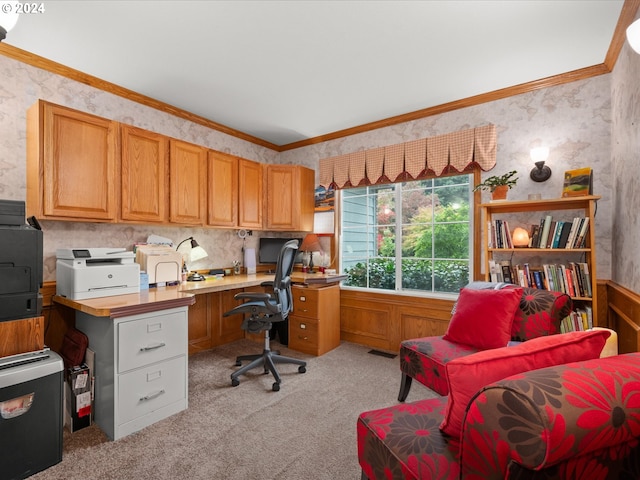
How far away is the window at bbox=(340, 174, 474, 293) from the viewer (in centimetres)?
328

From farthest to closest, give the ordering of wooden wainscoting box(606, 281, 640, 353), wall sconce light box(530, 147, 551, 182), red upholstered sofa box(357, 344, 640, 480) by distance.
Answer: wall sconce light box(530, 147, 551, 182), wooden wainscoting box(606, 281, 640, 353), red upholstered sofa box(357, 344, 640, 480)

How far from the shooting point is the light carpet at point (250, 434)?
1.71 m

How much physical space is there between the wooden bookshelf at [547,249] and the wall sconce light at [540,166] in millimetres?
260

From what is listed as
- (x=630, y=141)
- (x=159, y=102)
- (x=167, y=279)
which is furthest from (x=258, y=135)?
(x=630, y=141)

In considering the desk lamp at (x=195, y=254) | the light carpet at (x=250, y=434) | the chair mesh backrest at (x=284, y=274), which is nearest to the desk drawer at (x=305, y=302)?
the chair mesh backrest at (x=284, y=274)

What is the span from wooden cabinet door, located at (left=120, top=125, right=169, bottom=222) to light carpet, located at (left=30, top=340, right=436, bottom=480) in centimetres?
154

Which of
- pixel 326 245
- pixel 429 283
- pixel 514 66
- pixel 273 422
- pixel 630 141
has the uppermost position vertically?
pixel 514 66

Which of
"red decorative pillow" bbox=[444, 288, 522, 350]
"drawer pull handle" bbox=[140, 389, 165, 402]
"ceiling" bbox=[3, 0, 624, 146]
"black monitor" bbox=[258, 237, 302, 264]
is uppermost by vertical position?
"ceiling" bbox=[3, 0, 624, 146]

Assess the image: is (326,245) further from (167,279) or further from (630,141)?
(630,141)

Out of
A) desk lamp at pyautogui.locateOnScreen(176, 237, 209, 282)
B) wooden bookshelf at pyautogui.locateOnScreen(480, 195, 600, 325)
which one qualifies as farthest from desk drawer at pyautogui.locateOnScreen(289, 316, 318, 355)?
wooden bookshelf at pyautogui.locateOnScreen(480, 195, 600, 325)

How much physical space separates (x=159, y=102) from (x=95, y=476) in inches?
120

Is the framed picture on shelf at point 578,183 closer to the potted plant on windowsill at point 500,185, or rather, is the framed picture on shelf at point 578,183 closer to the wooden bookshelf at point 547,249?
the wooden bookshelf at point 547,249

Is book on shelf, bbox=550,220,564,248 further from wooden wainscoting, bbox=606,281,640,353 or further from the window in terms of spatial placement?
the window

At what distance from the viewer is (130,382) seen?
204 centimetres
